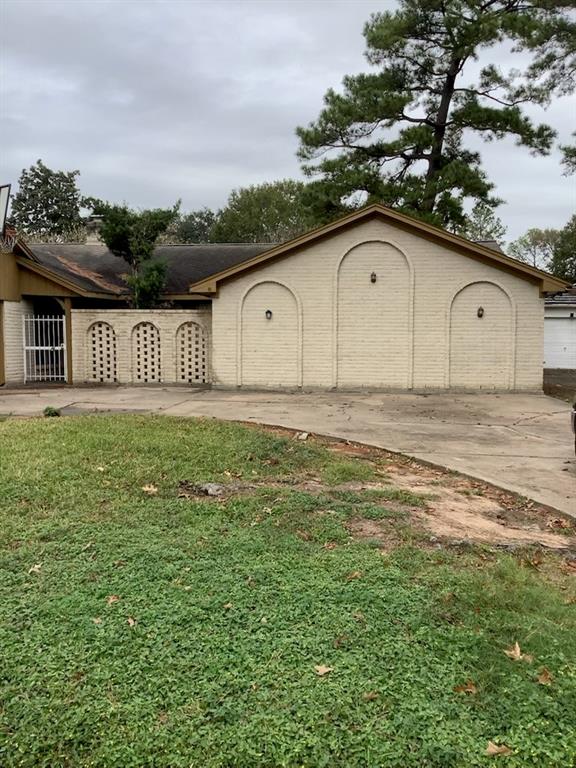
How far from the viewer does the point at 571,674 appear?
2789 millimetres

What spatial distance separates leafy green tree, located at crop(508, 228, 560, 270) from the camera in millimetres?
55156

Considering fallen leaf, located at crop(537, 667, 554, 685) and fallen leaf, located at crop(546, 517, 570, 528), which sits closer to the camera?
fallen leaf, located at crop(537, 667, 554, 685)

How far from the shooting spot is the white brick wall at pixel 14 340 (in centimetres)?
1719

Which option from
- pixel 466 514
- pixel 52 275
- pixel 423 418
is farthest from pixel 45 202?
pixel 466 514

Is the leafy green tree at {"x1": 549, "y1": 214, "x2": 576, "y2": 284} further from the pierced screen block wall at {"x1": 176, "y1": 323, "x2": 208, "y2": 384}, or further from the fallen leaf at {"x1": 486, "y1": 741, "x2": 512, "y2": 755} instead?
the fallen leaf at {"x1": 486, "y1": 741, "x2": 512, "y2": 755}

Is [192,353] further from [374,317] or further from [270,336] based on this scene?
[374,317]

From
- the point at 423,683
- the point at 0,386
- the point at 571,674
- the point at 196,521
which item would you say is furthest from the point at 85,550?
the point at 0,386

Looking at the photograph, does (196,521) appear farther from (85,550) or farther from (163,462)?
(163,462)

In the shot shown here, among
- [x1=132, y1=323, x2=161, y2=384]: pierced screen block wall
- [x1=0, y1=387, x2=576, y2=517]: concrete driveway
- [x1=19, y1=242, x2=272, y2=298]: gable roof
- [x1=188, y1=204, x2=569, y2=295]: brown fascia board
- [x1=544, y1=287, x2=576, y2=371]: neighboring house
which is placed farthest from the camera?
[x1=544, y1=287, x2=576, y2=371]: neighboring house

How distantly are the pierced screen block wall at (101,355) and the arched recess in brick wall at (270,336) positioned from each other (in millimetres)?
4040

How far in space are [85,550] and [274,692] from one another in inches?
76.8

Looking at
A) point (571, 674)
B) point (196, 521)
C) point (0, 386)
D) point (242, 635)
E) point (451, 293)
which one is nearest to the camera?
point (571, 674)

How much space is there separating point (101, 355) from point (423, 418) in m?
10.4

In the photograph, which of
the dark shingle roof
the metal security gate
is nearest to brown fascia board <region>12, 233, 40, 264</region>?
the dark shingle roof
